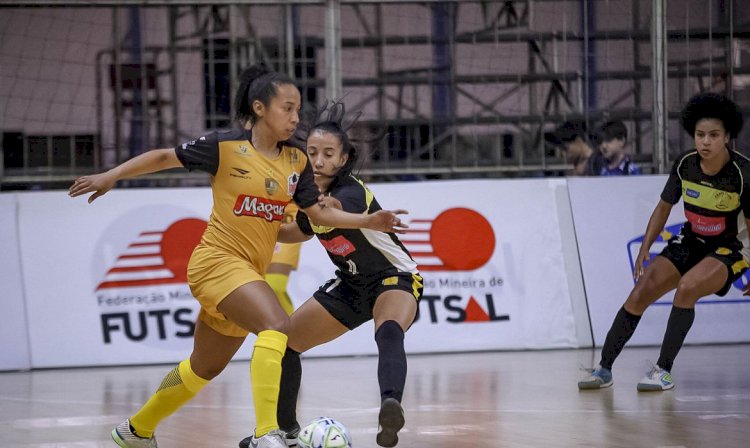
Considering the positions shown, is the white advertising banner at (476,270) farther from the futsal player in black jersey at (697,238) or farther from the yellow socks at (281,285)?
the futsal player in black jersey at (697,238)

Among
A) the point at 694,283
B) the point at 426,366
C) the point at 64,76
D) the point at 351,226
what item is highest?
the point at 64,76

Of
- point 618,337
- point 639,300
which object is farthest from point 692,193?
point 618,337

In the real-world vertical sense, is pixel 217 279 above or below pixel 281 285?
above

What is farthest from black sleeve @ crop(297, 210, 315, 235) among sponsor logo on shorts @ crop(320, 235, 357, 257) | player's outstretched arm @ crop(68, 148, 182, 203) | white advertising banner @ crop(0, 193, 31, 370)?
white advertising banner @ crop(0, 193, 31, 370)

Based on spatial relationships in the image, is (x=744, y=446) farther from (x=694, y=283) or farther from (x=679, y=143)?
(x=679, y=143)

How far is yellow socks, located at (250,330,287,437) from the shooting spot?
4.86 metres

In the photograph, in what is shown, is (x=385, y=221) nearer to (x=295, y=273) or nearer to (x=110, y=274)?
(x=295, y=273)

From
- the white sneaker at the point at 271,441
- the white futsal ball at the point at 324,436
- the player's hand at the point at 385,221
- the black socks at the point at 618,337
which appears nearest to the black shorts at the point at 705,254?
the black socks at the point at 618,337

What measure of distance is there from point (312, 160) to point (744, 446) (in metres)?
2.53

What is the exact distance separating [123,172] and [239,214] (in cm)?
57

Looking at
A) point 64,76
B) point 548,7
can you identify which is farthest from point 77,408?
point 548,7

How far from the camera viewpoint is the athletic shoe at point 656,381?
295 inches

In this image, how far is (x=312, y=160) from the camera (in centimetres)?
579

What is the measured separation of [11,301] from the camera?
995 centimetres
